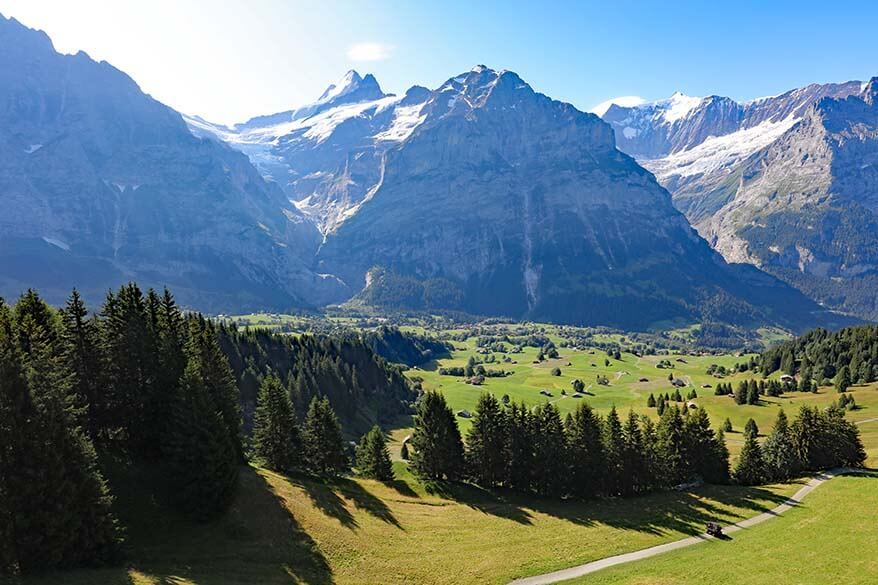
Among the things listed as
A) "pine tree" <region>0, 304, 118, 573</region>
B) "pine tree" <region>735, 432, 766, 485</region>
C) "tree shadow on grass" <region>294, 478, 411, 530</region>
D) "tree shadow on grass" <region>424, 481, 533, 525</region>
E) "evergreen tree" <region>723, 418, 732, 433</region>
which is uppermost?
"pine tree" <region>0, 304, 118, 573</region>

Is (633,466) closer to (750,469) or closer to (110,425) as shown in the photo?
(750,469)

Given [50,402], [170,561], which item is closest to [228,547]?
[170,561]

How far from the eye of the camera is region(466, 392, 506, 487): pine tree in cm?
7950

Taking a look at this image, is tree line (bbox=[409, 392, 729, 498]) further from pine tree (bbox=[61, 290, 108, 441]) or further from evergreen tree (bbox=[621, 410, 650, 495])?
pine tree (bbox=[61, 290, 108, 441])

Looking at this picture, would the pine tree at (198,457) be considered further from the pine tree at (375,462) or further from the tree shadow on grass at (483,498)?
the tree shadow on grass at (483,498)

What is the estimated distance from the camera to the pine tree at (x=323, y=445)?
79500mm

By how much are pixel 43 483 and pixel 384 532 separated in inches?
1350

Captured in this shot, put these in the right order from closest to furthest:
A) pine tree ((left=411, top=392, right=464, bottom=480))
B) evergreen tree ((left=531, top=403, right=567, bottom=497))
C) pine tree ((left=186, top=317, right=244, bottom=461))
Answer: pine tree ((left=186, top=317, right=244, bottom=461)) < evergreen tree ((left=531, top=403, right=567, bottom=497)) < pine tree ((left=411, top=392, right=464, bottom=480))

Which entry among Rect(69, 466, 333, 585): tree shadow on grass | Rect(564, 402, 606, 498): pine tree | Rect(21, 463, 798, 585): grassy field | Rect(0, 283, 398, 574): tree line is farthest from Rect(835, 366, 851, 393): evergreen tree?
Rect(69, 466, 333, 585): tree shadow on grass

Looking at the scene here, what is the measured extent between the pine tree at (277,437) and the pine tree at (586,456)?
42748 millimetres

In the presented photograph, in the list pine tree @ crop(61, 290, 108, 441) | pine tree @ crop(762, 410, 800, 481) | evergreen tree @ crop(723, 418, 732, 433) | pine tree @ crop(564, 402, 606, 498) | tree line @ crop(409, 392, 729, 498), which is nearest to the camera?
pine tree @ crop(61, 290, 108, 441)

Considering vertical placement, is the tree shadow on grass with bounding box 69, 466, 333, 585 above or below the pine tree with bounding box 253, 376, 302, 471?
below

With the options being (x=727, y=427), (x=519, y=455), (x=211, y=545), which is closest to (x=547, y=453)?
(x=519, y=455)

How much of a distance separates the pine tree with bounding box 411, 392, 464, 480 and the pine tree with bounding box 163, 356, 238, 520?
108 ft
